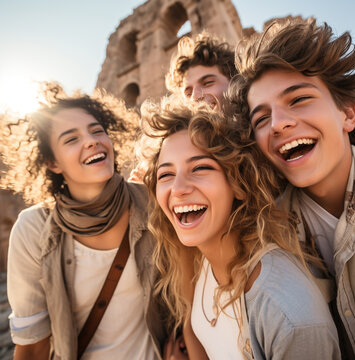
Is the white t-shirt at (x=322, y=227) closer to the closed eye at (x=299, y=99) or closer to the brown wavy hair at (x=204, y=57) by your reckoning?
the closed eye at (x=299, y=99)

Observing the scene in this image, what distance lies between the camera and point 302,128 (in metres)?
1.32

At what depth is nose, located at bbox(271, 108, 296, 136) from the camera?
1299 millimetres

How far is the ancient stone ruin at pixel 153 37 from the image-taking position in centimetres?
870

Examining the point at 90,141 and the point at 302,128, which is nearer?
the point at 302,128

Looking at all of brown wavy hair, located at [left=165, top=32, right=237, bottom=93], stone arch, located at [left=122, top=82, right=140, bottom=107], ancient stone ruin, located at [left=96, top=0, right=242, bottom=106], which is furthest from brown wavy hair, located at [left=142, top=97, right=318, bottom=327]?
stone arch, located at [left=122, top=82, right=140, bottom=107]

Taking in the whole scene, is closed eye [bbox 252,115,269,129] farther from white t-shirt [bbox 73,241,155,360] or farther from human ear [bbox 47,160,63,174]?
human ear [bbox 47,160,63,174]

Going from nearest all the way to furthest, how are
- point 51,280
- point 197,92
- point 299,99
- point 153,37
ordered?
1. point 299,99
2. point 51,280
3. point 197,92
4. point 153,37

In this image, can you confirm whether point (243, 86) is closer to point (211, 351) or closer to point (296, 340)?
point (296, 340)

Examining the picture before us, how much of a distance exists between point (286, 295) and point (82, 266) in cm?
153

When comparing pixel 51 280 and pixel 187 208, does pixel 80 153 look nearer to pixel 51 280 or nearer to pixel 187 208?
pixel 51 280

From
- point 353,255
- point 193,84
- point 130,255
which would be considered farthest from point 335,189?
point 193,84

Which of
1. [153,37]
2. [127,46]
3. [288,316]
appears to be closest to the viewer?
[288,316]

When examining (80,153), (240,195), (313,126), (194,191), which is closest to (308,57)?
(313,126)

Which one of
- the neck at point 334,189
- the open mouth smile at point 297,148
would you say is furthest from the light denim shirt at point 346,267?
the open mouth smile at point 297,148
